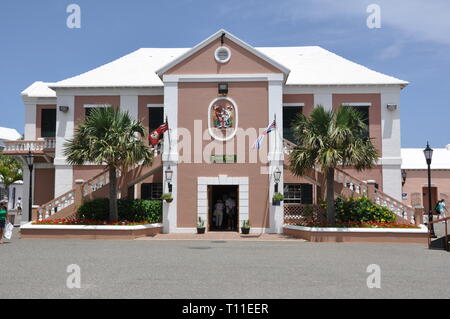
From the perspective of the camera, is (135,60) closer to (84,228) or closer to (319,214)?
(84,228)

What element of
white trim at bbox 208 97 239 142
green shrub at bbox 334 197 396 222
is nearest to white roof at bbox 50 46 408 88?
white trim at bbox 208 97 239 142

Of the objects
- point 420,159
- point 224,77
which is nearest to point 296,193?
point 224,77

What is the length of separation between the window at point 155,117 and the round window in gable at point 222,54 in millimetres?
4388

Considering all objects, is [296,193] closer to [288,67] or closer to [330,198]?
[330,198]

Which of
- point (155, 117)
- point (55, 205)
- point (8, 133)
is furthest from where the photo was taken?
point (8, 133)

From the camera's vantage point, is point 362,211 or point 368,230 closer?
point 368,230

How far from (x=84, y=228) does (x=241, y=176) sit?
22.6ft

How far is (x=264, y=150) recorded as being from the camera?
20922 millimetres

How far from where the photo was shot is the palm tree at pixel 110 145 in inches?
739

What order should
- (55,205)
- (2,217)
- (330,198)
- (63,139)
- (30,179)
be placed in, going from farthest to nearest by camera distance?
(63,139)
(30,179)
(55,205)
(330,198)
(2,217)

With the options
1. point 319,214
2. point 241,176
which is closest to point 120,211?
point 241,176

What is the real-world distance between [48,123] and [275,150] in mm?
12845

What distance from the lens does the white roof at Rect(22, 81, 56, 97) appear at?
25828mm

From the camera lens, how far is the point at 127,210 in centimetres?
2048
